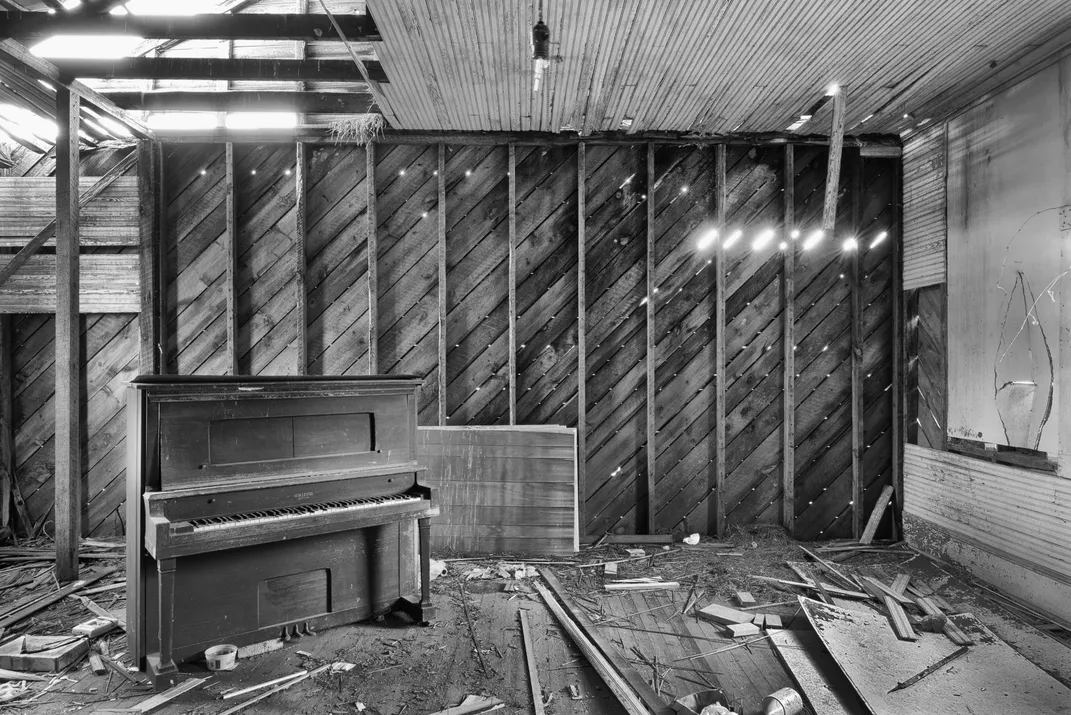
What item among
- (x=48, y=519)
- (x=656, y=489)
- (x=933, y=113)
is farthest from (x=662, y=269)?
(x=48, y=519)

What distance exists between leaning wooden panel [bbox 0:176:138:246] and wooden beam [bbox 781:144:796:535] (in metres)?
5.79

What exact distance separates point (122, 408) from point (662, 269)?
4.98 m

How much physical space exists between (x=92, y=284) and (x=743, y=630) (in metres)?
5.85

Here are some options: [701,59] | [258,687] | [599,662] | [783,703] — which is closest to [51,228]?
[258,687]

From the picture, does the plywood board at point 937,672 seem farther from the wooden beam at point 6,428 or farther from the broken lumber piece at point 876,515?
the wooden beam at point 6,428

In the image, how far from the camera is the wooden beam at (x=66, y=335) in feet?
14.4

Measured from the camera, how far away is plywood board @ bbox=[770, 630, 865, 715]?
291 centimetres

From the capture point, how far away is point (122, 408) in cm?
529

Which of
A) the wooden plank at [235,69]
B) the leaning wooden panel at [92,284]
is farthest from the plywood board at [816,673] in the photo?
the leaning wooden panel at [92,284]

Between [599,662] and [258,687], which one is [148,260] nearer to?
[258,687]

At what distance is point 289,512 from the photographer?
336 cm

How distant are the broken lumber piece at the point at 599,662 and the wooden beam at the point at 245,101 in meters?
4.28

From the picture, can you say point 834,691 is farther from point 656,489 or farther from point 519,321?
point 519,321

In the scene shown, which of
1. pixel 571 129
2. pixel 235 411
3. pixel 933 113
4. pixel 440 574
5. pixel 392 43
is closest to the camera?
pixel 235 411
